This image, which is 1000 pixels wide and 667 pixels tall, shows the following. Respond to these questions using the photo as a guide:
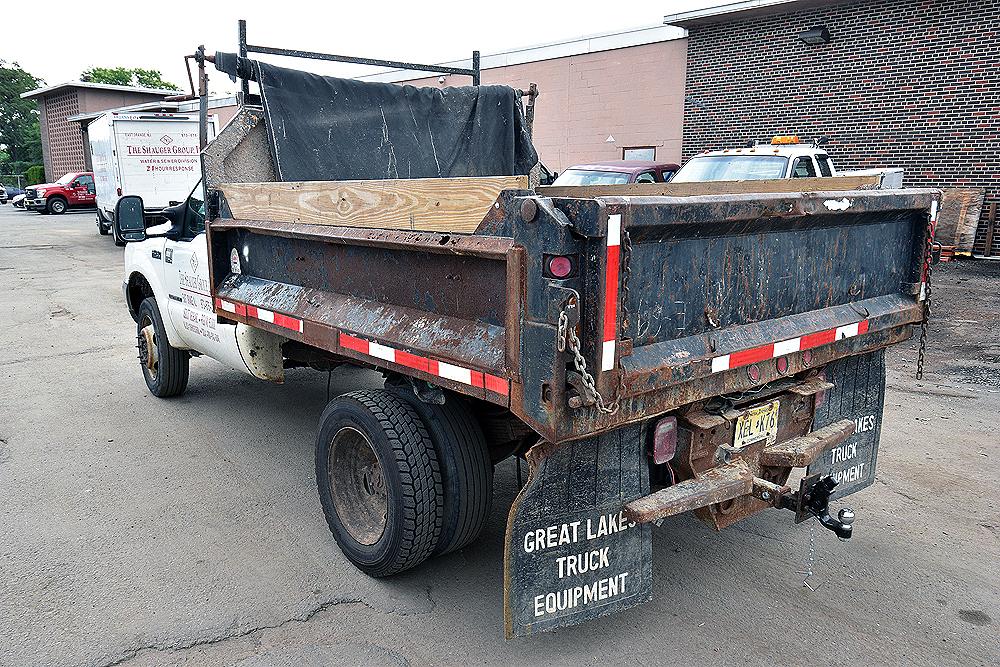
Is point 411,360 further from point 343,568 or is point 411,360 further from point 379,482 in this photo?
point 343,568

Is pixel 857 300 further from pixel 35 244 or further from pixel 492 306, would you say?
pixel 35 244

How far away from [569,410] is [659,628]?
1.38 meters

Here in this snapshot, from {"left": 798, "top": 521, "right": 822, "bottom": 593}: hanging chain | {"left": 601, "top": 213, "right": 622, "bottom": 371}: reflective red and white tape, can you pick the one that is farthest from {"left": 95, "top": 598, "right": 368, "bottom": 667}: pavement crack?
{"left": 798, "top": 521, "right": 822, "bottom": 593}: hanging chain

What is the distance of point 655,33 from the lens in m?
19.0

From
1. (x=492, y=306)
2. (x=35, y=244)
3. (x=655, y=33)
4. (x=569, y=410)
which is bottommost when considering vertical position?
(x=35, y=244)

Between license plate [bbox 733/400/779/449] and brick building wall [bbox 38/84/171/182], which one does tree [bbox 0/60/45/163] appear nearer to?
brick building wall [bbox 38/84/171/182]

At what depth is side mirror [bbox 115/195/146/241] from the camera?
561 centimetres

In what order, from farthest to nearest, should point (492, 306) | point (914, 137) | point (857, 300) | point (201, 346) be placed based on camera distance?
point (914, 137) → point (201, 346) → point (857, 300) → point (492, 306)

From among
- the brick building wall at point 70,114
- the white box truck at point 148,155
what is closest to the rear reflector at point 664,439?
the white box truck at point 148,155

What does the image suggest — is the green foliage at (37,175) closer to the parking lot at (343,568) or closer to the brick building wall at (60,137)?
the brick building wall at (60,137)

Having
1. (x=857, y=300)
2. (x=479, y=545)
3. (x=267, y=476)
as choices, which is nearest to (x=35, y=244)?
(x=267, y=476)

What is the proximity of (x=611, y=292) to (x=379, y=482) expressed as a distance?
181cm

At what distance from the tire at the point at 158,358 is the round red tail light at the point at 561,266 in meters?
4.70

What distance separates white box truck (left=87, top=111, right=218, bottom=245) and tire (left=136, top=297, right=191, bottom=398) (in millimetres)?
13048
